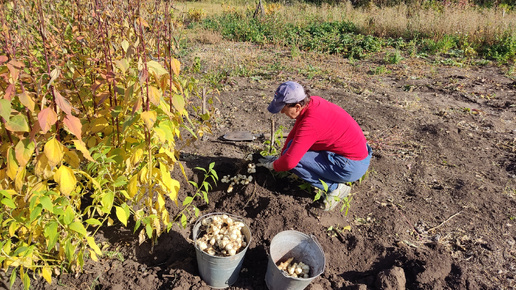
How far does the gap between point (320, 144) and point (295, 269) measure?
3.62ft

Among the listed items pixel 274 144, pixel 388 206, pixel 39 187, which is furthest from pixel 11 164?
pixel 388 206

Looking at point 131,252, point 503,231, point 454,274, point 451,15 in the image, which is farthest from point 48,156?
point 451,15

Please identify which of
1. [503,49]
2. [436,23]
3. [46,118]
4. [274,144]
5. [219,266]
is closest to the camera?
[46,118]

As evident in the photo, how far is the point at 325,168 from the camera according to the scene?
9.93ft

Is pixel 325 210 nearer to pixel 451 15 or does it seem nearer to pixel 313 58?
pixel 313 58

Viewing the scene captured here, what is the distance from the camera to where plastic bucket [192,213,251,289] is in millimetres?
2188

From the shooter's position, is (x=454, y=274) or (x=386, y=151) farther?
(x=386, y=151)

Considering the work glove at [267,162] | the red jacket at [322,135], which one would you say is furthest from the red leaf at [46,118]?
the work glove at [267,162]

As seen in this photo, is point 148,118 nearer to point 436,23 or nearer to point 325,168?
point 325,168

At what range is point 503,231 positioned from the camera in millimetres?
2949

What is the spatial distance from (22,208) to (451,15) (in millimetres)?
10343

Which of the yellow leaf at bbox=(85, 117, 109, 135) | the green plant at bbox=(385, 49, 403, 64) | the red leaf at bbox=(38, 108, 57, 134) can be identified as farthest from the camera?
the green plant at bbox=(385, 49, 403, 64)

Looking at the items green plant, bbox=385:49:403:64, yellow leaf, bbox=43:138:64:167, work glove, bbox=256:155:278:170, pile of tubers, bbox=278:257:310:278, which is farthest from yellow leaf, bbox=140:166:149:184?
green plant, bbox=385:49:403:64

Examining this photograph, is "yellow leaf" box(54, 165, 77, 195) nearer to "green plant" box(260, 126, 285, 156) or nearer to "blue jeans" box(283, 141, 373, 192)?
"blue jeans" box(283, 141, 373, 192)
